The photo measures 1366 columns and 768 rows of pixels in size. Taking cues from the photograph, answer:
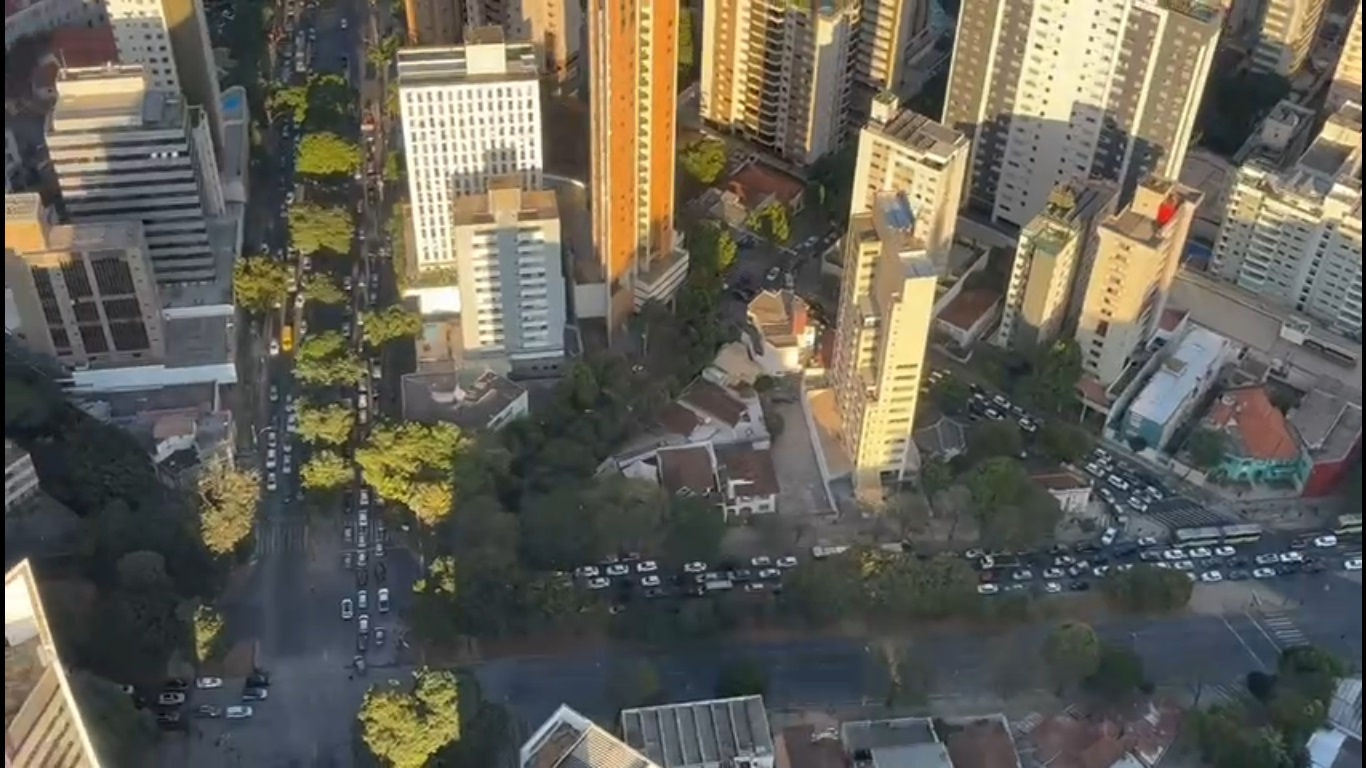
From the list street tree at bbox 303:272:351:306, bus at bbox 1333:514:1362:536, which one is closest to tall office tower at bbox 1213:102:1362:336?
bus at bbox 1333:514:1362:536

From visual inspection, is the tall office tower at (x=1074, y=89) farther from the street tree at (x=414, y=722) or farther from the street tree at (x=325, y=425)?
the street tree at (x=414, y=722)

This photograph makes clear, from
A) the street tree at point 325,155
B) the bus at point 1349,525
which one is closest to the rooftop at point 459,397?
the street tree at point 325,155

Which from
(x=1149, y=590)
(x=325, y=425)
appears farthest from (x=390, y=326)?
(x=1149, y=590)

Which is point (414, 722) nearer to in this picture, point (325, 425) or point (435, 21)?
point (325, 425)

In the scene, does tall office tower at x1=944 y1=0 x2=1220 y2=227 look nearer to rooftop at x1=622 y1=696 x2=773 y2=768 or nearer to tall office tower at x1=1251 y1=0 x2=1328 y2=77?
tall office tower at x1=1251 y1=0 x2=1328 y2=77

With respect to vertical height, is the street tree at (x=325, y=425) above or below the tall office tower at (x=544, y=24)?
below
